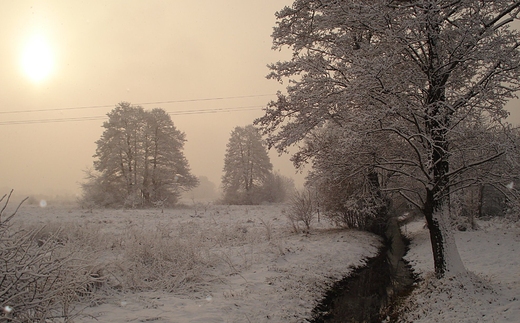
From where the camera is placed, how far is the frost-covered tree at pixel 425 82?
6234 millimetres

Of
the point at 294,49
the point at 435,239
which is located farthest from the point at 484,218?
the point at 294,49

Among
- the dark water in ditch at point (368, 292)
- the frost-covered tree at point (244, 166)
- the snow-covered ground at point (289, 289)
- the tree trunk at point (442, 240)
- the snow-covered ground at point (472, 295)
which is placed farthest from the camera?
the frost-covered tree at point (244, 166)

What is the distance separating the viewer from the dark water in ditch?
22.4 ft

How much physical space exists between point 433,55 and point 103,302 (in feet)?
31.7

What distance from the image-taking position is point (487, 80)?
6512 millimetres

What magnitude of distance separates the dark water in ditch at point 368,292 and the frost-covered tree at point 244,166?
28357mm

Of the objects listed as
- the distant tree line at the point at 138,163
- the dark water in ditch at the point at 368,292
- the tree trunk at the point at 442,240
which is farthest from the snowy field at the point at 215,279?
the distant tree line at the point at 138,163

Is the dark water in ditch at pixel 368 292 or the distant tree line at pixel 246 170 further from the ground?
the distant tree line at pixel 246 170

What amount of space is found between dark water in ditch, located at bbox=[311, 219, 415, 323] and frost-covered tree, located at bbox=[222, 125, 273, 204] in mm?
28357

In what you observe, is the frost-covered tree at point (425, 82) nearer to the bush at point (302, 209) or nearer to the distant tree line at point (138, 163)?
the bush at point (302, 209)

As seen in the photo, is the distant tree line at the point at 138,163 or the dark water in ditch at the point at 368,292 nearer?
the dark water in ditch at the point at 368,292

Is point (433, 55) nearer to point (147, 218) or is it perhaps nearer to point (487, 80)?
point (487, 80)

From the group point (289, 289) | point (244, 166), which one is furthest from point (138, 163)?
point (289, 289)

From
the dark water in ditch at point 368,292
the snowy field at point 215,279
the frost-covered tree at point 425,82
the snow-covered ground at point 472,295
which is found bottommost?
the dark water in ditch at point 368,292
